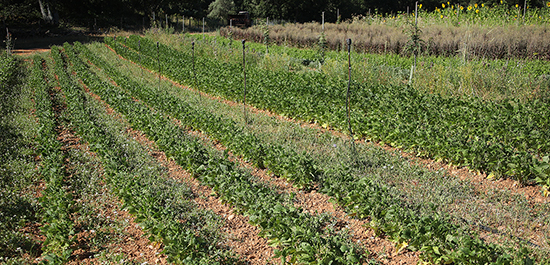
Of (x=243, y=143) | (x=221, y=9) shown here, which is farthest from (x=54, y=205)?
(x=221, y=9)

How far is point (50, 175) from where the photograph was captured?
5766 mm

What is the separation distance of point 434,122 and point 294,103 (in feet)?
10.7

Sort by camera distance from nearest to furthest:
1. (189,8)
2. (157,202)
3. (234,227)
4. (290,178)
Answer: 1. (234,227)
2. (157,202)
3. (290,178)
4. (189,8)

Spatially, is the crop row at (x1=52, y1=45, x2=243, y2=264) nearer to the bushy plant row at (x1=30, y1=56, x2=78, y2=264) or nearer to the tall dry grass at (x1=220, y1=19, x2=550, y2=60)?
the bushy plant row at (x1=30, y1=56, x2=78, y2=264)

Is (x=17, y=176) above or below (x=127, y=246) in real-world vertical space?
above

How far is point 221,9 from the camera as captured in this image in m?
45.9

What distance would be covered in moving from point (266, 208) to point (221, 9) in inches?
1763

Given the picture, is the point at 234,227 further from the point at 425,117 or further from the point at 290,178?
the point at 425,117

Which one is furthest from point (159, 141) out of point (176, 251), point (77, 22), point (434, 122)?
point (77, 22)

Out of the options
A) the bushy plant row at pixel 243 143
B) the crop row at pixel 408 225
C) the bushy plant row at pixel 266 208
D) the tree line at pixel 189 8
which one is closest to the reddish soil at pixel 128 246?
the bushy plant row at pixel 266 208

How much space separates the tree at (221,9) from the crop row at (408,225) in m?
44.0

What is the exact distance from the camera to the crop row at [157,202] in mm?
4137

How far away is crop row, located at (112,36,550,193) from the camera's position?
5.78 m

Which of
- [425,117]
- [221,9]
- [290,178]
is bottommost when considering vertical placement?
[290,178]
